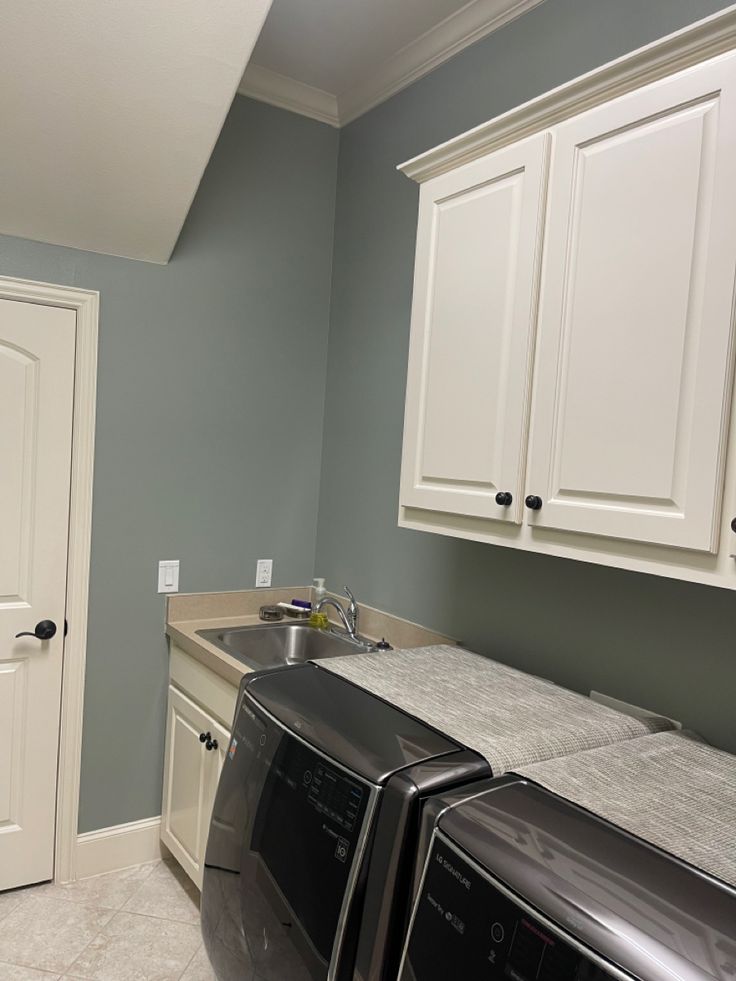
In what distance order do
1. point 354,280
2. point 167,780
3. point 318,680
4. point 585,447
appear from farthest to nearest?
point 354,280 → point 167,780 → point 318,680 → point 585,447

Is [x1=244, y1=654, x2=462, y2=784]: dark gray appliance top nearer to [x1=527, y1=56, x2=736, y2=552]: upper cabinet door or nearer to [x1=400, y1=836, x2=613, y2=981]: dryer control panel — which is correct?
[x1=400, y1=836, x2=613, y2=981]: dryer control panel

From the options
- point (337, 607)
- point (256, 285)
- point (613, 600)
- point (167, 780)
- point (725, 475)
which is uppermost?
point (256, 285)

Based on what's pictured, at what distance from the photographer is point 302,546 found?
308 cm

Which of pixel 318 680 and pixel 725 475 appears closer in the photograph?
pixel 725 475

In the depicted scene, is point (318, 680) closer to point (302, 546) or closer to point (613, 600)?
point (613, 600)

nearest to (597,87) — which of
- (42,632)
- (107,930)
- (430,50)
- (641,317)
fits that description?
(641,317)

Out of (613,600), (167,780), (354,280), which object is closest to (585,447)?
(613,600)

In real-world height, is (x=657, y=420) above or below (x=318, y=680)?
above

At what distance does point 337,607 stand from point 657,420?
1.63 metres

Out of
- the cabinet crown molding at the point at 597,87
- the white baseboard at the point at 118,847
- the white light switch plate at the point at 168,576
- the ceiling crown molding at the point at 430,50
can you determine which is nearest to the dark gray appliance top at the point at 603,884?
the cabinet crown molding at the point at 597,87

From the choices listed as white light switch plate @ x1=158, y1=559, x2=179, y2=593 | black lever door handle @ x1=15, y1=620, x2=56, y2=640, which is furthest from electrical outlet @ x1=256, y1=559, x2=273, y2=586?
black lever door handle @ x1=15, y1=620, x2=56, y2=640

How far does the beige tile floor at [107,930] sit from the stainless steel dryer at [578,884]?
155cm

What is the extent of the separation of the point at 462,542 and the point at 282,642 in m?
0.86

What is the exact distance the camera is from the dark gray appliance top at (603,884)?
82 cm
